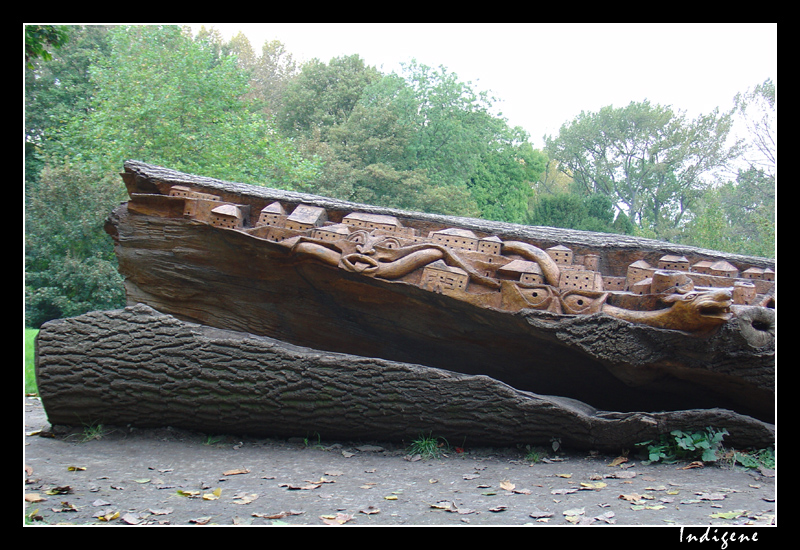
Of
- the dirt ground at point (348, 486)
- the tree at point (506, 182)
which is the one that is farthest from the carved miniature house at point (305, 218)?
the tree at point (506, 182)

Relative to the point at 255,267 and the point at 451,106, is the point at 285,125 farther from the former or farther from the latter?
the point at 255,267

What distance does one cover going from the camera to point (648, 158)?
25.8 feet

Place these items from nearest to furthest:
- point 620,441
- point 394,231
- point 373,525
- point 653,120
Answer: point 373,525, point 620,441, point 394,231, point 653,120

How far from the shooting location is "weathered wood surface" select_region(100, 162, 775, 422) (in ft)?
13.9

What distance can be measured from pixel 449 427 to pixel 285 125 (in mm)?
12195

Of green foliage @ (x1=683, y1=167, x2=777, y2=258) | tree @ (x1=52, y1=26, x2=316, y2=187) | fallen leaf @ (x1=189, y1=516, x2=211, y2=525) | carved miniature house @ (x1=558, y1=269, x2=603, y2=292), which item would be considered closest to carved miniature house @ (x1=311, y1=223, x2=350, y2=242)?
carved miniature house @ (x1=558, y1=269, x2=603, y2=292)

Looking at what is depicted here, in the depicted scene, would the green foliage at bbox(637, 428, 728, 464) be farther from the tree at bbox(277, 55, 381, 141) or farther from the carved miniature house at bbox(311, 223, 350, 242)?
the tree at bbox(277, 55, 381, 141)

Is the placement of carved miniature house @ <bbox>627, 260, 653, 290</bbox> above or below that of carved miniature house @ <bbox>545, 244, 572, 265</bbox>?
below

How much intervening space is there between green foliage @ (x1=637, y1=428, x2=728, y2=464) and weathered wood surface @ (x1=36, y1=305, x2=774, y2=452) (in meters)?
0.07

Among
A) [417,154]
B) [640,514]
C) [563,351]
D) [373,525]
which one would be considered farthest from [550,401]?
[417,154]

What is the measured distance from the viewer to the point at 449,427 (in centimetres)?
450

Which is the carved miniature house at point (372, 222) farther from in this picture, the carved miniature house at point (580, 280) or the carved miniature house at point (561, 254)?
the carved miniature house at point (580, 280)

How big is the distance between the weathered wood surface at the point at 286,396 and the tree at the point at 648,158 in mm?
4145

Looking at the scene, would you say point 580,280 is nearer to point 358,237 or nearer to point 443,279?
point 443,279
